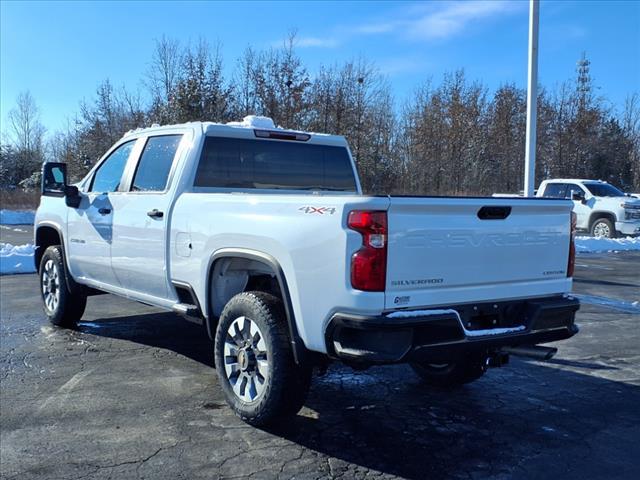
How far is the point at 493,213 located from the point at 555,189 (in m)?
→ 17.1

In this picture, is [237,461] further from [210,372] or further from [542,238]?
[542,238]

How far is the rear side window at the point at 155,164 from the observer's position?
18.2 feet

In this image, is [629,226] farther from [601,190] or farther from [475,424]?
[475,424]

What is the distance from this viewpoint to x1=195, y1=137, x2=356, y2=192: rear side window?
5.48m

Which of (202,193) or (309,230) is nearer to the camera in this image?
(309,230)

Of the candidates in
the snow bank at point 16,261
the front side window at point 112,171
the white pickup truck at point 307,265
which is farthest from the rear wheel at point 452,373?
the snow bank at point 16,261

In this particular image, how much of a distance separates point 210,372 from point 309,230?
2.41 m

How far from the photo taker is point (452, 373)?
5.12 m

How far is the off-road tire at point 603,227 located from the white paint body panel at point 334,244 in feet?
55.1

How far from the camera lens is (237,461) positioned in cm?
375

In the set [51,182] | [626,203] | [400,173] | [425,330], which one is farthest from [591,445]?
[400,173]

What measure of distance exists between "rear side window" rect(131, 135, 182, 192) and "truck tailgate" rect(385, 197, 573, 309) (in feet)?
8.63

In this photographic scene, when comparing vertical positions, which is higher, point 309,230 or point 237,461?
point 309,230

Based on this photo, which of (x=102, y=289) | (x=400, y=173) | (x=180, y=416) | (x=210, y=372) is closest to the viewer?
(x=180, y=416)
